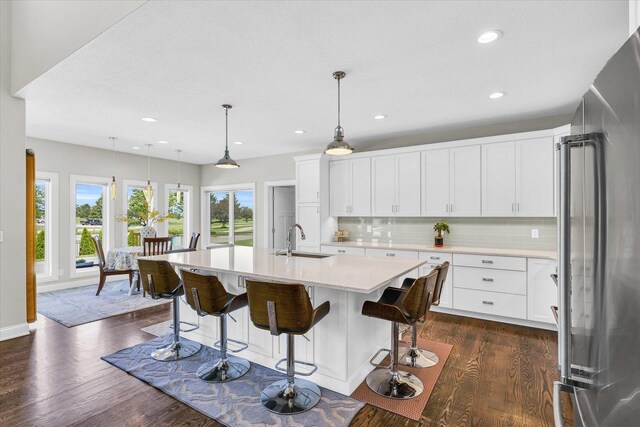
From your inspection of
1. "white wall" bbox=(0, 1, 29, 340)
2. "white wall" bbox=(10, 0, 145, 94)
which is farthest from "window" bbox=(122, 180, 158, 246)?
"white wall" bbox=(10, 0, 145, 94)

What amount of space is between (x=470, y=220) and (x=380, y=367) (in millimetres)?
2923

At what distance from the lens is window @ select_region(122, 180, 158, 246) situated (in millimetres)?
6637

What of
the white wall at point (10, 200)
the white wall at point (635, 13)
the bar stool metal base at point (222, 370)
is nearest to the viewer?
the white wall at point (635, 13)

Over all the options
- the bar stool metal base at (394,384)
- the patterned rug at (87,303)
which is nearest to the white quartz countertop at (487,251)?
the bar stool metal base at (394,384)

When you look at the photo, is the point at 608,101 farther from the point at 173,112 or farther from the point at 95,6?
the point at 173,112

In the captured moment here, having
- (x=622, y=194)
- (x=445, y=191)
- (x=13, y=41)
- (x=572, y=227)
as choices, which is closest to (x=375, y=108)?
(x=445, y=191)

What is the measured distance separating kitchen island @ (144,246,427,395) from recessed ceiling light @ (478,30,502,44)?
183 cm

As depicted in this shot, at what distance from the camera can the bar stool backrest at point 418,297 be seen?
89.0 inches

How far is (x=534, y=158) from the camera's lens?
4.08 meters

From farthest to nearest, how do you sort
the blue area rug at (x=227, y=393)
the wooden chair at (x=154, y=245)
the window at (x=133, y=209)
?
the window at (x=133, y=209)
the wooden chair at (x=154, y=245)
the blue area rug at (x=227, y=393)

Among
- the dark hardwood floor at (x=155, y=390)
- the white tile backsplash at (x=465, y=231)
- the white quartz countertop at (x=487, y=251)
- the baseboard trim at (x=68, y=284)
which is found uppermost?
the white tile backsplash at (x=465, y=231)

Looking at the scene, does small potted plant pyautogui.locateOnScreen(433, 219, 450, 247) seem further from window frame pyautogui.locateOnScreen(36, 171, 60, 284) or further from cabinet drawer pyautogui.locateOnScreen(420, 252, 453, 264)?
window frame pyautogui.locateOnScreen(36, 171, 60, 284)

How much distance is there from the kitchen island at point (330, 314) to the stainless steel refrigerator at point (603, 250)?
3.48 ft

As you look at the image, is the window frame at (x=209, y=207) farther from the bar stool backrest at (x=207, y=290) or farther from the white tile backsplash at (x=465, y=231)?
the bar stool backrest at (x=207, y=290)
